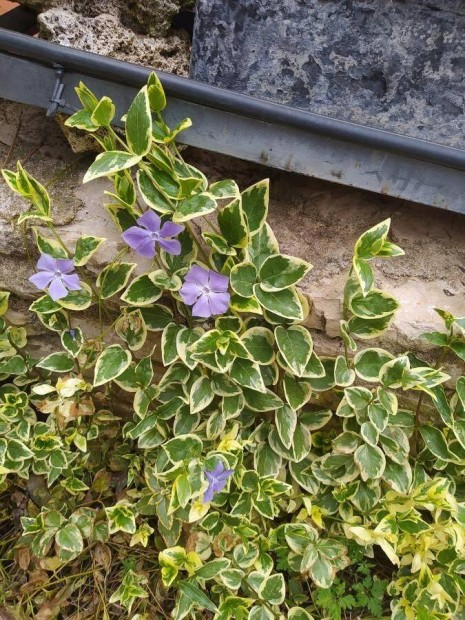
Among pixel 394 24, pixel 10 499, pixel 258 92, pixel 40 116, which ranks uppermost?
pixel 394 24

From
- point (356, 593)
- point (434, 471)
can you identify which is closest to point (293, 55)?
point (434, 471)

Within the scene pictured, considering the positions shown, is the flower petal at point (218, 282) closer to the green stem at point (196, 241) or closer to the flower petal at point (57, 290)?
the green stem at point (196, 241)

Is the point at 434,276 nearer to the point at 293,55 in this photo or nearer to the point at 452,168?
the point at 452,168

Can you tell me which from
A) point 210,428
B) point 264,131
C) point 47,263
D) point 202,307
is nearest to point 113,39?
point 264,131

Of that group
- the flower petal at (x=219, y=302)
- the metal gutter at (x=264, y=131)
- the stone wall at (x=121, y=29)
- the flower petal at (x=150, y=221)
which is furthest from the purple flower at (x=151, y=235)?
the stone wall at (x=121, y=29)

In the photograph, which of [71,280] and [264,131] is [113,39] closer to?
[264,131]

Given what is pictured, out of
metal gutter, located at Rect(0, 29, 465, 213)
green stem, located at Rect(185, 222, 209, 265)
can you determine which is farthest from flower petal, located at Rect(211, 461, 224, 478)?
metal gutter, located at Rect(0, 29, 465, 213)
